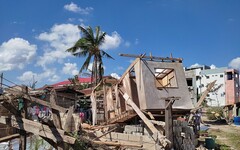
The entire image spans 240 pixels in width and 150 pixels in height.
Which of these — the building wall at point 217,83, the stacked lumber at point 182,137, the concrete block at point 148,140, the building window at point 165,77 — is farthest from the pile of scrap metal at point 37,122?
the building wall at point 217,83

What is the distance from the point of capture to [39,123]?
7840 mm

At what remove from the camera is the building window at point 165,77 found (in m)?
14.7

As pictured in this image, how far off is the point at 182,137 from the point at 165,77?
14.6 feet

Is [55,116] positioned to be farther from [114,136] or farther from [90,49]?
[90,49]

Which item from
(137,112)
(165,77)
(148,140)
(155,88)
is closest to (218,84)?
(165,77)

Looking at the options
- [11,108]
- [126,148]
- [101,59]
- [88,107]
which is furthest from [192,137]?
[101,59]

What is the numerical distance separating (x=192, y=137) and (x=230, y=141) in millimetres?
8152

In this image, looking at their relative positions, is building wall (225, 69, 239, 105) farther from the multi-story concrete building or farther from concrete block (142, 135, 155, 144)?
concrete block (142, 135, 155, 144)

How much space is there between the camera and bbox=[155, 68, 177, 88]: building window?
1469cm

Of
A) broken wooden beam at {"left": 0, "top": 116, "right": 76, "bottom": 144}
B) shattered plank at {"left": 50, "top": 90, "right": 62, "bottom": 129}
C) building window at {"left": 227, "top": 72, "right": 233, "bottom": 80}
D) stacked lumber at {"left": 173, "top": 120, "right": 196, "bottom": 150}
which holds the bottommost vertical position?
stacked lumber at {"left": 173, "top": 120, "right": 196, "bottom": 150}

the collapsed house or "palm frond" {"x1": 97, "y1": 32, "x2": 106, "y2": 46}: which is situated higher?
"palm frond" {"x1": 97, "y1": 32, "x2": 106, "y2": 46}

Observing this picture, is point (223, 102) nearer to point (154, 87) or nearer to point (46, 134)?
point (154, 87)

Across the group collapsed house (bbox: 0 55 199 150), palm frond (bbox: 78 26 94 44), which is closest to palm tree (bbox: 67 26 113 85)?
palm frond (bbox: 78 26 94 44)

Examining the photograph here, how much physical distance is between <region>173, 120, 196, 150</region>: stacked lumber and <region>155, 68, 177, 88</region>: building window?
8.49ft
